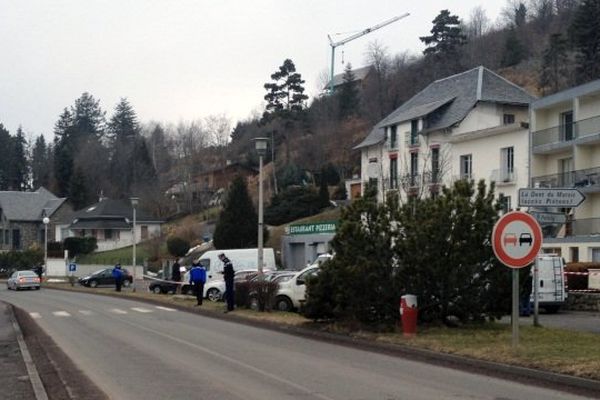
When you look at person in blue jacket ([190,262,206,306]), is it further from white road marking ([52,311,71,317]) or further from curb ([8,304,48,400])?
curb ([8,304,48,400])

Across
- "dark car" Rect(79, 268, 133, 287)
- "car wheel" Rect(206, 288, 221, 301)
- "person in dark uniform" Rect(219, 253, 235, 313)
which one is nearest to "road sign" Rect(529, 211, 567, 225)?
"person in dark uniform" Rect(219, 253, 235, 313)

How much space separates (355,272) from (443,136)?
41.0m

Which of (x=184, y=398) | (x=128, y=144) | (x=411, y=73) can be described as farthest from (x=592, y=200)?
(x=128, y=144)

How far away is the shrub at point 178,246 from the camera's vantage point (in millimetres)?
73562

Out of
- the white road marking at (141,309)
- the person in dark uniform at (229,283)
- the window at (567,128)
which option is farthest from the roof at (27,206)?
the person in dark uniform at (229,283)

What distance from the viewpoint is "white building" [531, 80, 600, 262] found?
45500mm

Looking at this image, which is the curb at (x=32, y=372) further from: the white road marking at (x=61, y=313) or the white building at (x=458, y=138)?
the white building at (x=458, y=138)

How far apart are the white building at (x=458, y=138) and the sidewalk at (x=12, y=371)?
2979 centimetres

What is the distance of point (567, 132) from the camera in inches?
1929

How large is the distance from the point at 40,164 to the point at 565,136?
114 meters

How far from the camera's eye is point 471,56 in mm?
104062

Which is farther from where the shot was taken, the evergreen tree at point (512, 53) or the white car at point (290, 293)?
the evergreen tree at point (512, 53)

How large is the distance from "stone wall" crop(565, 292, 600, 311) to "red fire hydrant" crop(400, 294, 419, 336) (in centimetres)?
1438

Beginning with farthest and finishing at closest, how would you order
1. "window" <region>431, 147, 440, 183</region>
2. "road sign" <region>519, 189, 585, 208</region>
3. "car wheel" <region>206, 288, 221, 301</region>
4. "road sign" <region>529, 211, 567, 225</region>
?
1. "window" <region>431, 147, 440, 183</region>
2. "car wheel" <region>206, 288, 221, 301</region>
3. "road sign" <region>529, 211, 567, 225</region>
4. "road sign" <region>519, 189, 585, 208</region>
